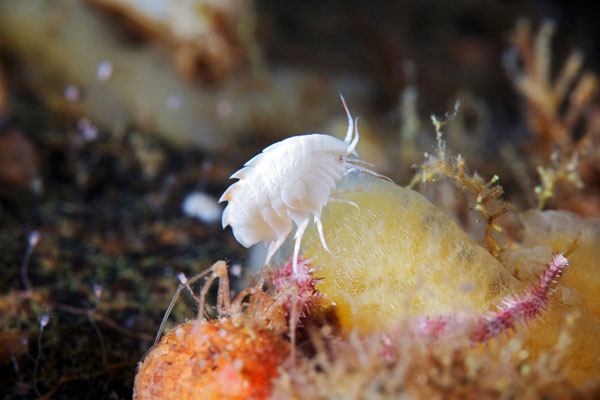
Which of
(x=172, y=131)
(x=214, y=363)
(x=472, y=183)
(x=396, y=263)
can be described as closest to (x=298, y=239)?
(x=396, y=263)

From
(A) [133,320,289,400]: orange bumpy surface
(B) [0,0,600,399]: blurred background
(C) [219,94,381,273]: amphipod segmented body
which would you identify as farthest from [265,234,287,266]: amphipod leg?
(A) [133,320,289,400]: orange bumpy surface

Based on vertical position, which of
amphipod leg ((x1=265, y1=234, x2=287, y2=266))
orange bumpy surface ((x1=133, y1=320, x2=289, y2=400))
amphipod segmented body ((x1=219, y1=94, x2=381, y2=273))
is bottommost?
orange bumpy surface ((x1=133, y1=320, x2=289, y2=400))

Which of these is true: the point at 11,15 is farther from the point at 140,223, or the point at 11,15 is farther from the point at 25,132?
the point at 140,223

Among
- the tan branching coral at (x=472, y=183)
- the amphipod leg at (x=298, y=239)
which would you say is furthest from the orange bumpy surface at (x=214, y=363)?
the tan branching coral at (x=472, y=183)

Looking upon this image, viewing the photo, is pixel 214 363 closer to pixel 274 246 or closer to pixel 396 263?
pixel 274 246

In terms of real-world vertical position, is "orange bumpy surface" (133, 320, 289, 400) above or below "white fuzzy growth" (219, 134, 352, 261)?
below

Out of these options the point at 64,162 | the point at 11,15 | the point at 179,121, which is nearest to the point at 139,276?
the point at 64,162

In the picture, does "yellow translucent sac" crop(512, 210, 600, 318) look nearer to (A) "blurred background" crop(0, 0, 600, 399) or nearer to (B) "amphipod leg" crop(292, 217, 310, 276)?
(A) "blurred background" crop(0, 0, 600, 399)
